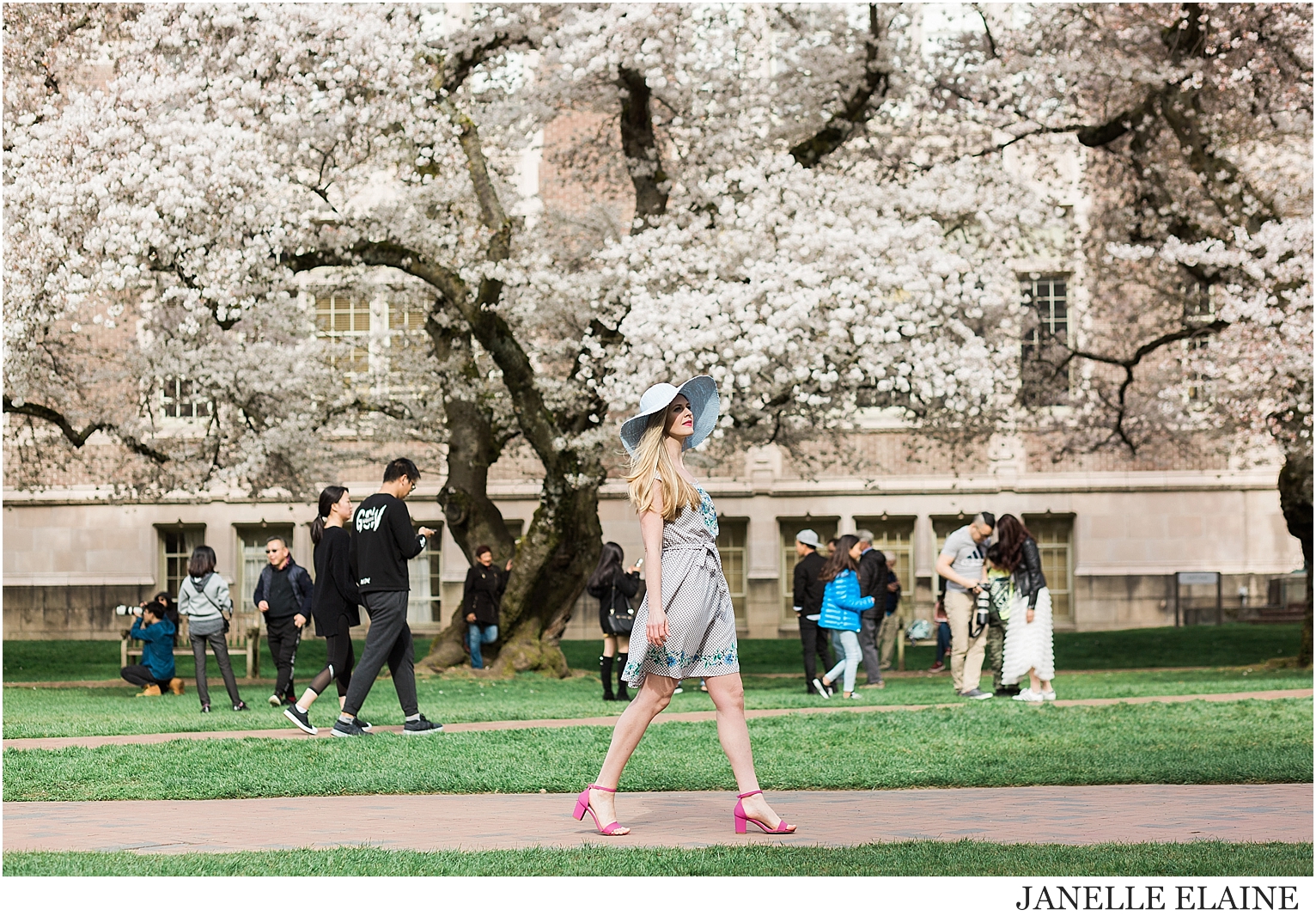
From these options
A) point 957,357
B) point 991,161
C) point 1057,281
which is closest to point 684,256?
point 957,357

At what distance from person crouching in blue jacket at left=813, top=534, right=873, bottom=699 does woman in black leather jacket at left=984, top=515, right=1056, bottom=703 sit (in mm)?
1425

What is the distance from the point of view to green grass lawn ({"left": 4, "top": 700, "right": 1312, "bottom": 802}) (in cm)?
888

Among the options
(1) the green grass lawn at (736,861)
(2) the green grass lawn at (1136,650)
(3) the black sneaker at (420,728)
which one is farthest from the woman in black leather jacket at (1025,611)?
(2) the green grass lawn at (1136,650)

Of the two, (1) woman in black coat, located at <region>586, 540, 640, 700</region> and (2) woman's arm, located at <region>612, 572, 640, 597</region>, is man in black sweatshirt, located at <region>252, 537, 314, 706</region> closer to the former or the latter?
(1) woman in black coat, located at <region>586, 540, 640, 700</region>

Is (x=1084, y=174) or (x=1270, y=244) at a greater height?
(x=1084, y=174)

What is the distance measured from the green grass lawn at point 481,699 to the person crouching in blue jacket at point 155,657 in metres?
0.30

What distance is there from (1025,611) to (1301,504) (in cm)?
896

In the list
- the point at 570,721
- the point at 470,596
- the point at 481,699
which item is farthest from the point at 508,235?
the point at 570,721

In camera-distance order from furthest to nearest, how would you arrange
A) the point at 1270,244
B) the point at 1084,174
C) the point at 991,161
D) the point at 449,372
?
the point at 1084,174
the point at 449,372
the point at 991,161
the point at 1270,244

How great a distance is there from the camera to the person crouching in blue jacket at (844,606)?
51.3 feet

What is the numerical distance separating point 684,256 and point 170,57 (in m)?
6.06

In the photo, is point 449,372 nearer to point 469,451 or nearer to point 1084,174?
point 469,451

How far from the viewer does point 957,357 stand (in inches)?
693

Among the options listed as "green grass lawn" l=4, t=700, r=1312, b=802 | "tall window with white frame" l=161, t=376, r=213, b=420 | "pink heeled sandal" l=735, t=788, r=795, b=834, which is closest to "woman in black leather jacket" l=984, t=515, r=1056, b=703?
"green grass lawn" l=4, t=700, r=1312, b=802
